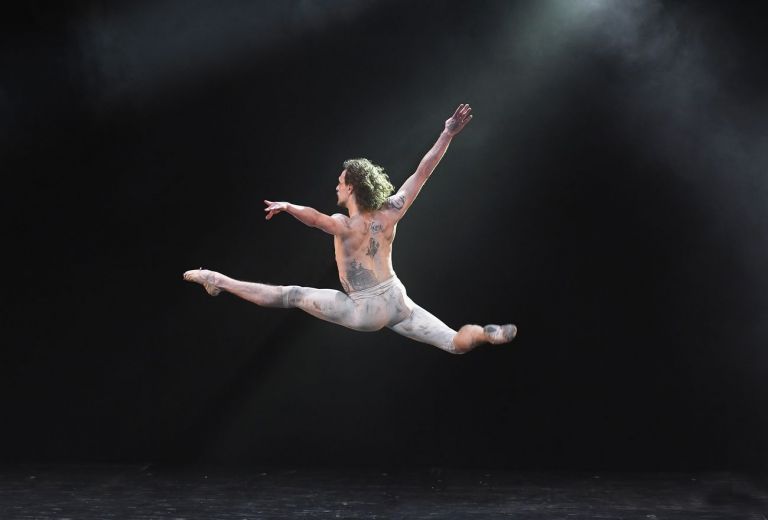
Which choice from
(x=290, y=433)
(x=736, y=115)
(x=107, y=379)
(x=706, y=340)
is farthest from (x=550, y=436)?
(x=107, y=379)

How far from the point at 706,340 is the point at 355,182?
113 inches

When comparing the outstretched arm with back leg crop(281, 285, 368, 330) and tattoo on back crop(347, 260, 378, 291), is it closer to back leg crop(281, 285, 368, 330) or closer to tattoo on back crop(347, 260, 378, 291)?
tattoo on back crop(347, 260, 378, 291)

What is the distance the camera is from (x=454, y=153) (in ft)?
22.7

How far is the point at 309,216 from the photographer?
16.7ft

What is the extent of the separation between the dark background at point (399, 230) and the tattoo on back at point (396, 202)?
4.50 ft

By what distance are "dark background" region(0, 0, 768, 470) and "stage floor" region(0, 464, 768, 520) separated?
344 millimetres

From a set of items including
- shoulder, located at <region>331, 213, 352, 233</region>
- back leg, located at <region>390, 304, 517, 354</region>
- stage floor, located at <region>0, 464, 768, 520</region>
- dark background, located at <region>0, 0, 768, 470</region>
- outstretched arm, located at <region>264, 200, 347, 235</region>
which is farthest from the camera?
dark background, located at <region>0, 0, 768, 470</region>

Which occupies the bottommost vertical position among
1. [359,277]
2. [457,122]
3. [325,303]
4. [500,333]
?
[500,333]

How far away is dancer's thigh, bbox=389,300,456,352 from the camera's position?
539cm

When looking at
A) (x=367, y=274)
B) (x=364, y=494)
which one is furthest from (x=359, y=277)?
(x=364, y=494)

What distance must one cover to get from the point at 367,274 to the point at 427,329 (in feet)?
1.40

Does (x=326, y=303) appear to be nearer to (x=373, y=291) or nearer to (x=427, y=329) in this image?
(x=373, y=291)

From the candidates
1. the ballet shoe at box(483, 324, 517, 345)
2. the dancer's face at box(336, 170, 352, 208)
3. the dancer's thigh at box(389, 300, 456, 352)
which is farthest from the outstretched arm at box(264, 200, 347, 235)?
the ballet shoe at box(483, 324, 517, 345)

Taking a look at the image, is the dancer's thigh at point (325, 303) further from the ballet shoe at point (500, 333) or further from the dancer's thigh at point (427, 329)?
the ballet shoe at point (500, 333)
